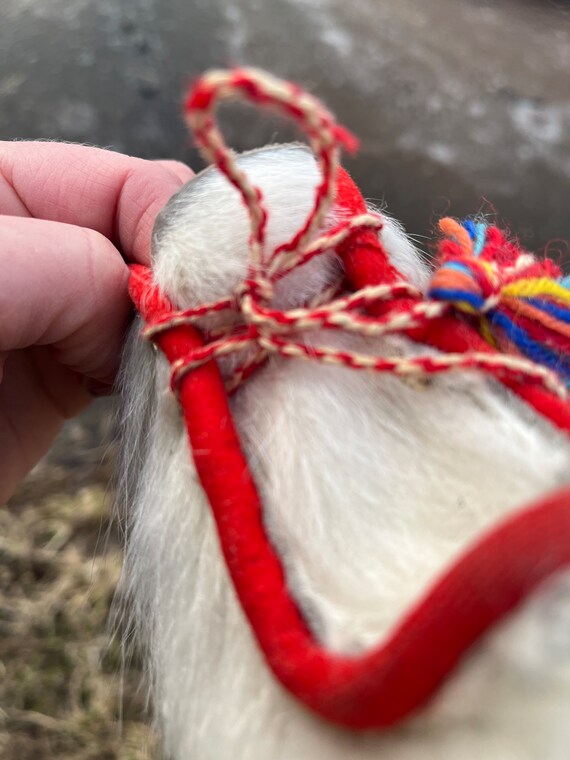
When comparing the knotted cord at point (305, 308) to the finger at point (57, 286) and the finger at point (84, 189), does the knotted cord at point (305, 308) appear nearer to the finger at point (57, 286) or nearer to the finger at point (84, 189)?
the finger at point (57, 286)

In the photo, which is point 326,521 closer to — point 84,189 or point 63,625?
point 84,189

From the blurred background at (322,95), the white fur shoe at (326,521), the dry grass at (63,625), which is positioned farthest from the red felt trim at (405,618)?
the blurred background at (322,95)

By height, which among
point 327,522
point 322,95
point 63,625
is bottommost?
point 63,625

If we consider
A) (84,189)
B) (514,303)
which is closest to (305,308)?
(514,303)

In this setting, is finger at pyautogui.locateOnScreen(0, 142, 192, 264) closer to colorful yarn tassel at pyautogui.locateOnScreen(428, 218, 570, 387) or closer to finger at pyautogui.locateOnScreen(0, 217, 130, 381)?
finger at pyautogui.locateOnScreen(0, 217, 130, 381)

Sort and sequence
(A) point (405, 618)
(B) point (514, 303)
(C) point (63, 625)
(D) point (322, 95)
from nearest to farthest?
(A) point (405, 618) → (B) point (514, 303) → (C) point (63, 625) → (D) point (322, 95)

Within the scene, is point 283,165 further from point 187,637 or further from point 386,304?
point 187,637
